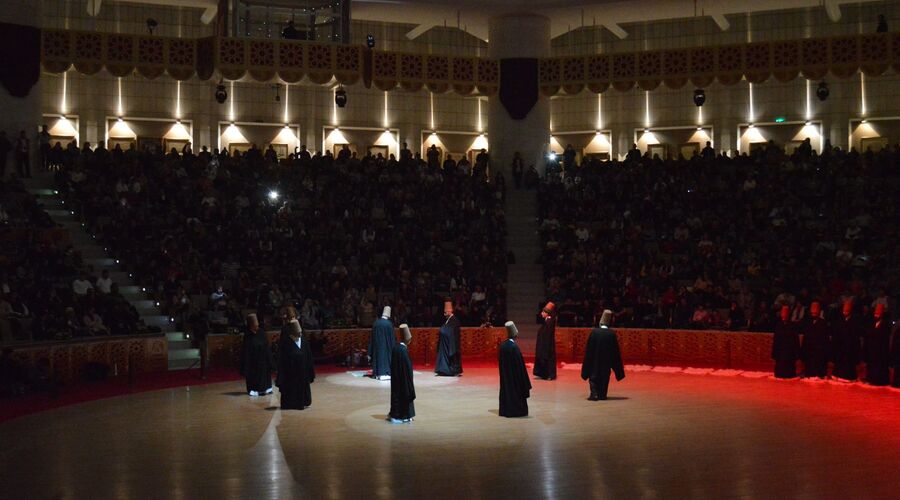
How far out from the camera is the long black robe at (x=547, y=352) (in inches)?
762

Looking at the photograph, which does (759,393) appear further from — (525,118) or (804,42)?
(525,118)

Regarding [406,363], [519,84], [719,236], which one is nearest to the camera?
[406,363]

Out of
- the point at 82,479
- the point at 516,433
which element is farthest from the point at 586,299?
the point at 82,479

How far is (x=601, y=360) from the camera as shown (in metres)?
16.6

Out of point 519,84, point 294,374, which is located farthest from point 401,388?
point 519,84

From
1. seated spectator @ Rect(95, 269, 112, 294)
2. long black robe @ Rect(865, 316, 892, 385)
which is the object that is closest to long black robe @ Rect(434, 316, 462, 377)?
seated spectator @ Rect(95, 269, 112, 294)

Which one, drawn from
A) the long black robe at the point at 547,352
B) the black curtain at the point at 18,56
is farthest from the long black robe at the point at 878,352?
the black curtain at the point at 18,56

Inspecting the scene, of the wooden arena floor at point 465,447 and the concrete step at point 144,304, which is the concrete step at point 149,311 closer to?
the concrete step at point 144,304

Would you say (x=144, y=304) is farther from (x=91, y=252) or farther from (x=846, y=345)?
(x=846, y=345)

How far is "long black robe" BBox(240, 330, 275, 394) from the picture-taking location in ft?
55.7

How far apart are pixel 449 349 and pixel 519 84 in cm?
1231

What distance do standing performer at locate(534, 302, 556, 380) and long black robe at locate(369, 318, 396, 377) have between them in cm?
266

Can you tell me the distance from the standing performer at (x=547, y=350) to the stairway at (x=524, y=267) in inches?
147

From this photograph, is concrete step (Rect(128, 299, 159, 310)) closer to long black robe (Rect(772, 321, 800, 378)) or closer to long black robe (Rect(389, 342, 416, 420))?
long black robe (Rect(389, 342, 416, 420))
